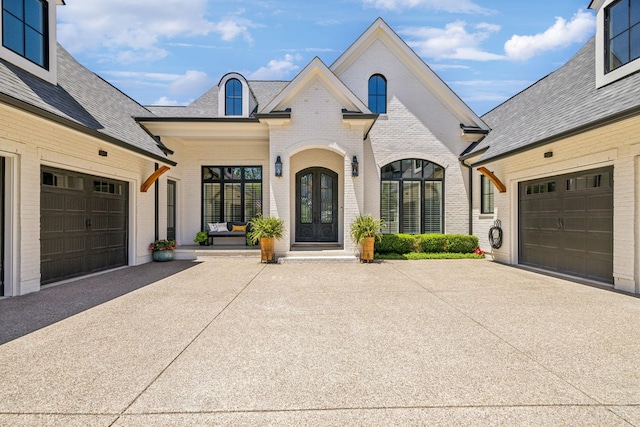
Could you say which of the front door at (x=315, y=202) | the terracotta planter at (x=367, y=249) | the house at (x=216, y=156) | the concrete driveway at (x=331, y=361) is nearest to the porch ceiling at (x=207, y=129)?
the house at (x=216, y=156)

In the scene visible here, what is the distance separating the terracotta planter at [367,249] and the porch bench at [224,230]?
14.9ft

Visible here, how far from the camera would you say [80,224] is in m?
8.05

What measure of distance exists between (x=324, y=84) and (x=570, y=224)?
7571 mm

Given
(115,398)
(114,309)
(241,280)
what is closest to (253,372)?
(115,398)

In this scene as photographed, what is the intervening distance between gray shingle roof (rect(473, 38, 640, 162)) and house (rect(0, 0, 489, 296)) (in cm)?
166

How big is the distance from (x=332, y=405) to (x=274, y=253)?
26.6 ft

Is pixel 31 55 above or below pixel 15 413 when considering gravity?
above

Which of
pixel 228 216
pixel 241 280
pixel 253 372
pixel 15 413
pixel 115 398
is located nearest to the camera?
pixel 15 413

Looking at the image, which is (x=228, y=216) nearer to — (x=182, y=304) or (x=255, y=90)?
(x=255, y=90)

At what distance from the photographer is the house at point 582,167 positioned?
6535mm

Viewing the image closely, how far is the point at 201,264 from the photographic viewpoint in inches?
400

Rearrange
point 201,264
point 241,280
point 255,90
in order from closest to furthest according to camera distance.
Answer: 1. point 241,280
2. point 201,264
3. point 255,90

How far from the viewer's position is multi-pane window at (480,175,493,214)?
11.8 m

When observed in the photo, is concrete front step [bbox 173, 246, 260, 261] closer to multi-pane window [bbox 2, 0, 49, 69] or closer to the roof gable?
the roof gable
